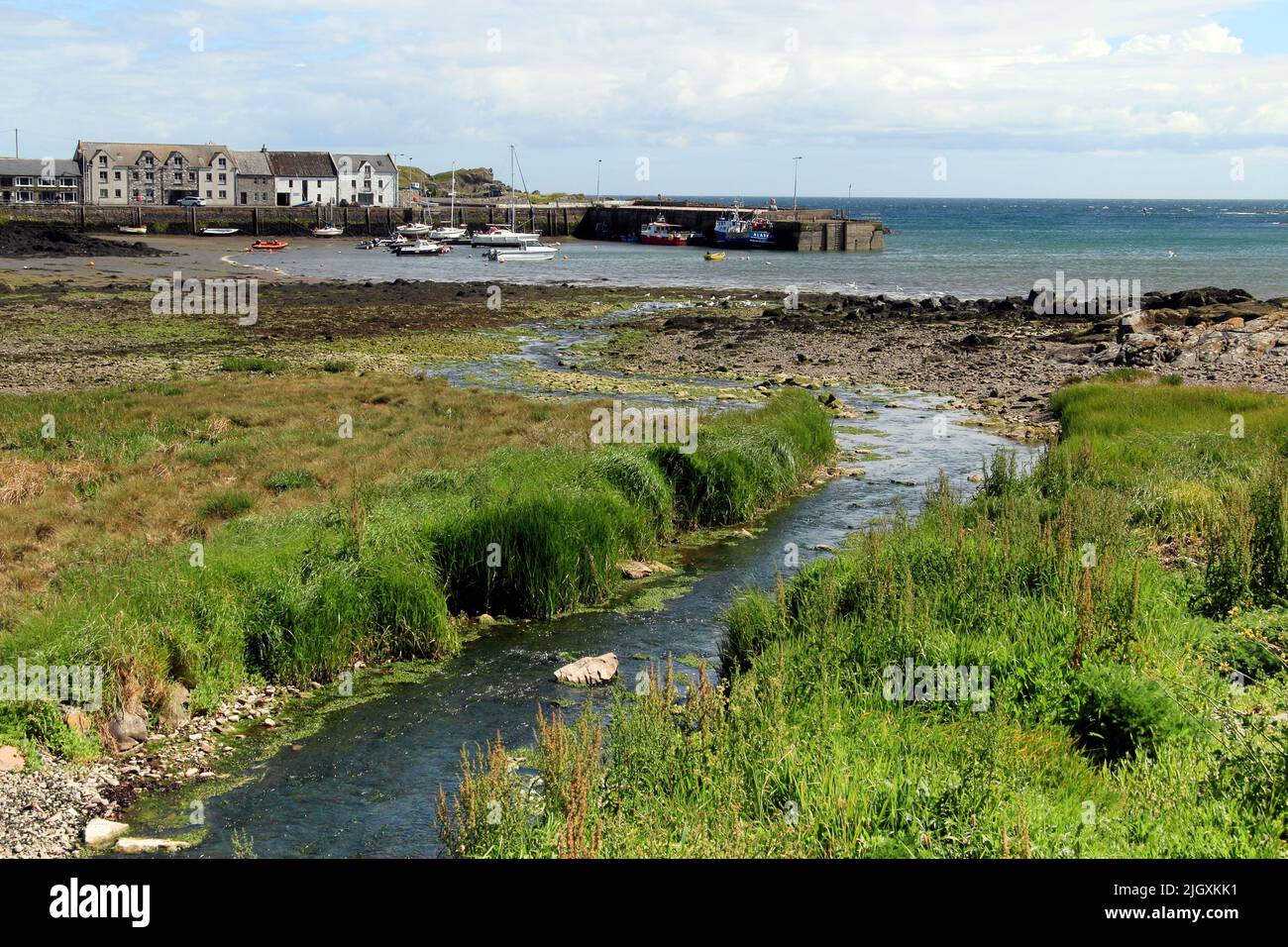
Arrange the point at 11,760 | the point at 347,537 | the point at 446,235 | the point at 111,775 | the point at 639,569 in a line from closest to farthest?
1. the point at 11,760
2. the point at 111,775
3. the point at 347,537
4. the point at 639,569
5. the point at 446,235

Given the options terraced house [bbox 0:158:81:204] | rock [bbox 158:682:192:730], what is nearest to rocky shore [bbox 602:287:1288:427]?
rock [bbox 158:682:192:730]

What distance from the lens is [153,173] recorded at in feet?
459

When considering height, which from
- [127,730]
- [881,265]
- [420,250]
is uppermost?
[420,250]

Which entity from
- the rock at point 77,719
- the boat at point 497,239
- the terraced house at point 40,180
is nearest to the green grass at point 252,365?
the rock at point 77,719

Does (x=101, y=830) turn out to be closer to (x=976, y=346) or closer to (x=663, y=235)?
(x=976, y=346)

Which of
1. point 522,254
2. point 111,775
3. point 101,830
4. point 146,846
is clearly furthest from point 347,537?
point 522,254

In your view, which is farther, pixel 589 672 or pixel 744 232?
pixel 744 232

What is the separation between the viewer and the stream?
33.8ft

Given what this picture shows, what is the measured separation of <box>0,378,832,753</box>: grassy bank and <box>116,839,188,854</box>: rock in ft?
6.74

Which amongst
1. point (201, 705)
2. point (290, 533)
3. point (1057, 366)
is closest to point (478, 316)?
point (1057, 366)

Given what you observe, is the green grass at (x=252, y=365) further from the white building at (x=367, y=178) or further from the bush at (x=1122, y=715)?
the white building at (x=367, y=178)

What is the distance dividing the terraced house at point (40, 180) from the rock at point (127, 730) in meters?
141

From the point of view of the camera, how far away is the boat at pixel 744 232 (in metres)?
124

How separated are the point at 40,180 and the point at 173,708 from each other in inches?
5732
